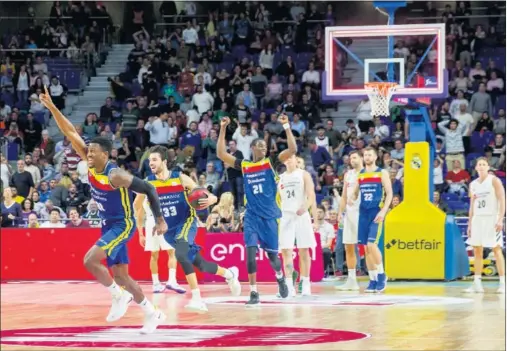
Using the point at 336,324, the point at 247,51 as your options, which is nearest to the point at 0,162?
the point at 247,51

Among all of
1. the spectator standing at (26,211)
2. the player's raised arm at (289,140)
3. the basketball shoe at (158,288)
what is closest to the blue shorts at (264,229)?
the player's raised arm at (289,140)

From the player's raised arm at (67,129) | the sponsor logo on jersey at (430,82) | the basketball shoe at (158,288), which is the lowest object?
the basketball shoe at (158,288)

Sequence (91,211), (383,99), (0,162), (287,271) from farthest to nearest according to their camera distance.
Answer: (0,162), (91,211), (383,99), (287,271)

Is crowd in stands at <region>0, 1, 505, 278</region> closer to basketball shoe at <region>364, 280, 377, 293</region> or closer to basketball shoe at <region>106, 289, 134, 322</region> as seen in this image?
basketball shoe at <region>364, 280, 377, 293</region>

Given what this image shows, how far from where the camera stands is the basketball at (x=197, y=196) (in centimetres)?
1280

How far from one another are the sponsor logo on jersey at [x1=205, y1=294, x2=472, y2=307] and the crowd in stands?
4.67m

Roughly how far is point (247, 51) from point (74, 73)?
4458 mm

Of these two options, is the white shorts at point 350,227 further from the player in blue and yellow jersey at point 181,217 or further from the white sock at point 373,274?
the player in blue and yellow jersey at point 181,217

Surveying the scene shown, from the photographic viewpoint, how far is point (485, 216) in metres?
16.4

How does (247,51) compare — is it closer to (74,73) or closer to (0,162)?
(74,73)

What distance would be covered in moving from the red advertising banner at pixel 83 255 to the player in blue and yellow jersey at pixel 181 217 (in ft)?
15.0

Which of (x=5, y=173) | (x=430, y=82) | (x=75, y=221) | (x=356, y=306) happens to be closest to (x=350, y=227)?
(x=356, y=306)

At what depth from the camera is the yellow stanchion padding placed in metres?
18.2

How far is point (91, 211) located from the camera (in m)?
21.1
